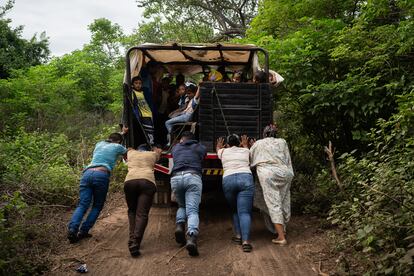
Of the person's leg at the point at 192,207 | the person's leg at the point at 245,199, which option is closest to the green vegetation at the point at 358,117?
the person's leg at the point at 245,199

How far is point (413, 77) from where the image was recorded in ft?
20.9

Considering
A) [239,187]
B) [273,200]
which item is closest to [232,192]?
[239,187]

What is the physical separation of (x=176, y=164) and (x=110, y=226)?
1866mm

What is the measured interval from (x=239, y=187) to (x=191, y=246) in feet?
3.48

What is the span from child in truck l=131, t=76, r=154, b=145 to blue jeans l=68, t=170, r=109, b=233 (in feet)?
4.54

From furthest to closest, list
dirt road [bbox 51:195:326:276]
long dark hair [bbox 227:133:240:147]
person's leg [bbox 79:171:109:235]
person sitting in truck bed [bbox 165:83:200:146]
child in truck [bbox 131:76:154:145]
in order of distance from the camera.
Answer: child in truck [bbox 131:76:154:145] → person sitting in truck bed [bbox 165:83:200:146] → long dark hair [bbox 227:133:240:147] → person's leg [bbox 79:171:109:235] → dirt road [bbox 51:195:326:276]

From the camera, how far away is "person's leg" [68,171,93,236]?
5878 mm

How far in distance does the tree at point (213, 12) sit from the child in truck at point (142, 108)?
531 inches

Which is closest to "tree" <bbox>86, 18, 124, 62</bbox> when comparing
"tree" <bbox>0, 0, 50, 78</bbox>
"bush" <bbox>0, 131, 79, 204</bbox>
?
"tree" <bbox>0, 0, 50, 78</bbox>

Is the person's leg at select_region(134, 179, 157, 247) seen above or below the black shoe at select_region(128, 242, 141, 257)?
above

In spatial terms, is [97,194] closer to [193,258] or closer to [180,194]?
[180,194]

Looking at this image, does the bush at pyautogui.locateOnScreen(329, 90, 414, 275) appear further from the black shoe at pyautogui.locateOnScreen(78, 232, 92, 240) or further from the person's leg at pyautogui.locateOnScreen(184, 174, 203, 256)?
the black shoe at pyautogui.locateOnScreen(78, 232, 92, 240)

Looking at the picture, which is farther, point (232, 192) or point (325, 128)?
point (325, 128)

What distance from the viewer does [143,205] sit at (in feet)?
18.5
